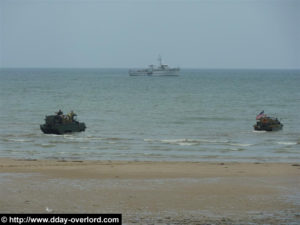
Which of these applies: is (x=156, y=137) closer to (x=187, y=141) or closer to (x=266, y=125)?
(x=187, y=141)

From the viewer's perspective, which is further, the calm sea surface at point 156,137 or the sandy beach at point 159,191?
the calm sea surface at point 156,137

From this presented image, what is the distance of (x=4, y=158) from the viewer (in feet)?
94.4

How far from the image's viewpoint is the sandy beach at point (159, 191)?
16.2 metres

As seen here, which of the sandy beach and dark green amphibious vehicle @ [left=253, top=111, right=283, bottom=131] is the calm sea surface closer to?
dark green amphibious vehicle @ [left=253, top=111, right=283, bottom=131]

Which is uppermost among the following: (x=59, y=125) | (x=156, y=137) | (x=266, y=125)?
(x=59, y=125)

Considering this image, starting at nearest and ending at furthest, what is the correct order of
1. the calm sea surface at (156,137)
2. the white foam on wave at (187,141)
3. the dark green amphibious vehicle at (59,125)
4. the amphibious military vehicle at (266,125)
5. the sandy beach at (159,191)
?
the sandy beach at (159,191) → the calm sea surface at (156,137) → the white foam on wave at (187,141) → the dark green amphibious vehicle at (59,125) → the amphibious military vehicle at (266,125)

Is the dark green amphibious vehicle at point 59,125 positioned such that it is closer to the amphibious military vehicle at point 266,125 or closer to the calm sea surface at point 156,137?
the calm sea surface at point 156,137

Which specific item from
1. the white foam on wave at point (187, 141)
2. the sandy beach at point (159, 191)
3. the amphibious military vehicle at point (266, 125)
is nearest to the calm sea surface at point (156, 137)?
the white foam on wave at point (187, 141)

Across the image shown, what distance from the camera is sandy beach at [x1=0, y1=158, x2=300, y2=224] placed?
53.3 feet

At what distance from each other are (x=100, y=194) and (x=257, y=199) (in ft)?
14.5

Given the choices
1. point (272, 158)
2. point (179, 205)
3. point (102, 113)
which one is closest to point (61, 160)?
point (272, 158)

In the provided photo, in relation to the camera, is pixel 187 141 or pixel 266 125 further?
pixel 266 125

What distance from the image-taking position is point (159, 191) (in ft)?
63.7

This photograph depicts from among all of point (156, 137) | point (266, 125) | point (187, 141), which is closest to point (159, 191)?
point (187, 141)
